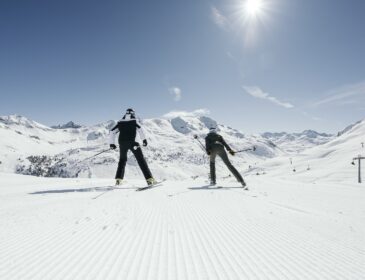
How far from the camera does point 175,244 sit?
3.89m

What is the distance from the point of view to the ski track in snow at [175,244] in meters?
2.97

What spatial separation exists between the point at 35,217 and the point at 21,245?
1925mm

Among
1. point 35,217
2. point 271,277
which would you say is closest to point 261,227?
point 271,277

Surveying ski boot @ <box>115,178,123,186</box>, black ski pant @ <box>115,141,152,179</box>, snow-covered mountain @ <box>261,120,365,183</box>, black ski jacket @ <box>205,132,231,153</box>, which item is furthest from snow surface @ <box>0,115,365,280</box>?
snow-covered mountain @ <box>261,120,365,183</box>

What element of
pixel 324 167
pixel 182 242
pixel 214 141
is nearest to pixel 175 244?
pixel 182 242

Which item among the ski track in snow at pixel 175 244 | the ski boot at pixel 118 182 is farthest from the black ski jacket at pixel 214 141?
the ski track in snow at pixel 175 244

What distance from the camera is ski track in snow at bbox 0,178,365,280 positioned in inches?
117

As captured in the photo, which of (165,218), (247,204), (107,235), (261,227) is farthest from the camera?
(247,204)

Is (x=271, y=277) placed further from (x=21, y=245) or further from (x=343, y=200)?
(x=343, y=200)

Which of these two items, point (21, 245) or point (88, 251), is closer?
point (88, 251)

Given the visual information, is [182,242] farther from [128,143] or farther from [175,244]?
[128,143]

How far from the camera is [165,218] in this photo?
555cm

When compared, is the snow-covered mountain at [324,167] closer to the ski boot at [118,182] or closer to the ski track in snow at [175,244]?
the ski boot at [118,182]

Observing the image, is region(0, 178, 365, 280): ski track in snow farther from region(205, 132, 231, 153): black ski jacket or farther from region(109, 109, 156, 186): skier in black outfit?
region(205, 132, 231, 153): black ski jacket
